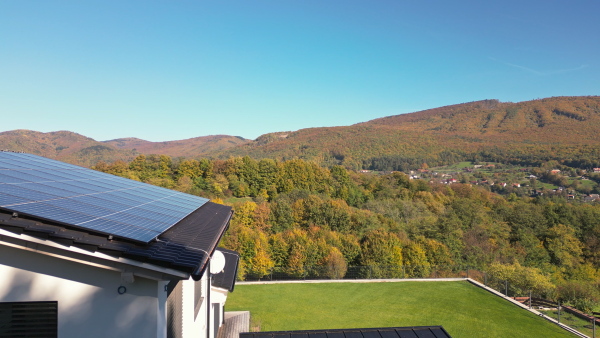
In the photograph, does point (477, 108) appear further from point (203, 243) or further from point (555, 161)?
point (203, 243)

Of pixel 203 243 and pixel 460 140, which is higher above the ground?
pixel 460 140

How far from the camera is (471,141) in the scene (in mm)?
132625

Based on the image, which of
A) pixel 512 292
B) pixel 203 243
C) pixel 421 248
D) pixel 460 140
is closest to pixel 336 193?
pixel 421 248

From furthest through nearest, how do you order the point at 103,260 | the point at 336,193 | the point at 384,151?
the point at 384,151, the point at 336,193, the point at 103,260

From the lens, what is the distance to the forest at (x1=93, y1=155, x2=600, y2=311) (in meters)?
32.3

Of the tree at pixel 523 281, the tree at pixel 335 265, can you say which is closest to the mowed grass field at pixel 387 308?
the tree at pixel 335 265

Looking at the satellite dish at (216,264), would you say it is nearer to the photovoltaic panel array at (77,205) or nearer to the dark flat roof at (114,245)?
the photovoltaic panel array at (77,205)

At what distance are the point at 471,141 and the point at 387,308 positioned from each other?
132 meters

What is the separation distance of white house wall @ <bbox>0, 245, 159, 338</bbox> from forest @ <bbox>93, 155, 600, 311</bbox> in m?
23.6

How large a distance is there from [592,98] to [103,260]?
198 metres

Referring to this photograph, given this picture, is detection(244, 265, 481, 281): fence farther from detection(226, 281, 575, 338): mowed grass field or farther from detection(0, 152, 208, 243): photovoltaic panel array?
detection(0, 152, 208, 243): photovoltaic panel array

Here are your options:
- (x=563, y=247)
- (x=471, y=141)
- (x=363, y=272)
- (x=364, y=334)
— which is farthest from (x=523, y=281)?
(x=471, y=141)

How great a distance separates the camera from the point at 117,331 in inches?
132

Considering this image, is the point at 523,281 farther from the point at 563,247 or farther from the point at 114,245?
the point at 114,245
